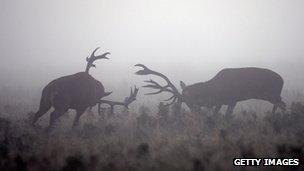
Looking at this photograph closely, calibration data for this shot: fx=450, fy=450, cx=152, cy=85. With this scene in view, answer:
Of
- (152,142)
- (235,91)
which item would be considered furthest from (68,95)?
(235,91)

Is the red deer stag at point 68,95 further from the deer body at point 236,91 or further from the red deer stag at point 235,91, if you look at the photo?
the deer body at point 236,91

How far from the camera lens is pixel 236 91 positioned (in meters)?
13.6

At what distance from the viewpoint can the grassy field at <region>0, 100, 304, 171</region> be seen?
8734 mm

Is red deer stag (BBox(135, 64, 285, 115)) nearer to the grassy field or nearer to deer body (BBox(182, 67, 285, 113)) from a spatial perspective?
deer body (BBox(182, 67, 285, 113))

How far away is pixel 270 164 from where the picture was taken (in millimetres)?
8281

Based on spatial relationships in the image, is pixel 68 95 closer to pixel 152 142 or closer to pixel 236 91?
pixel 152 142

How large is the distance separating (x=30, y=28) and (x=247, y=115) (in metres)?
137

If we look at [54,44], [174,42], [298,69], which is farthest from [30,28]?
[298,69]

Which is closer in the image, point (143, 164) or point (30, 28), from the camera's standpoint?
point (143, 164)

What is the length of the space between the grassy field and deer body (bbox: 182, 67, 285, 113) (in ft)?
1.57

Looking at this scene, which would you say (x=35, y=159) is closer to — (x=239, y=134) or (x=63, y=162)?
(x=63, y=162)

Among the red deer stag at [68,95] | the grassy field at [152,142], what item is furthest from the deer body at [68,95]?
the grassy field at [152,142]

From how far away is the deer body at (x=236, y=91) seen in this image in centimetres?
1353

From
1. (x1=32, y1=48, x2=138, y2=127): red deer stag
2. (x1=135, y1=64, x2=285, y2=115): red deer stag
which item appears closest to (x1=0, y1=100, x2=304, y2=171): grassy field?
(x1=135, y1=64, x2=285, y2=115): red deer stag
